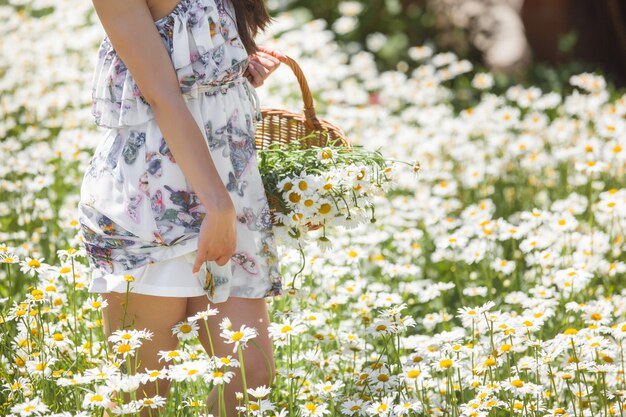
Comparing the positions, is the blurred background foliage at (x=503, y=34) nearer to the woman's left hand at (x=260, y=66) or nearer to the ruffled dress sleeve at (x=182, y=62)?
the woman's left hand at (x=260, y=66)

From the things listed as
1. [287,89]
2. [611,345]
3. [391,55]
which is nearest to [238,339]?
[611,345]

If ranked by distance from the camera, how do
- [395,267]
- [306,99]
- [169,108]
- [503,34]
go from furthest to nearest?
[503,34] < [395,267] < [306,99] < [169,108]

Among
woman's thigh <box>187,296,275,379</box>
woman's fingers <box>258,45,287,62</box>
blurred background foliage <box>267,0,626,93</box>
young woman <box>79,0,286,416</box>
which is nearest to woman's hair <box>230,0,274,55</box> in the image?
young woman <box>79,0,286,416</box>

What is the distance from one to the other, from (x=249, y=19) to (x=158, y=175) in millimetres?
514

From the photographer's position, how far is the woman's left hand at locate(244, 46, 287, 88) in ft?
7.80

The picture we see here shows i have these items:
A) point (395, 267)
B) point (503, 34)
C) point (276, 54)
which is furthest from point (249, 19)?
point (503, 34)

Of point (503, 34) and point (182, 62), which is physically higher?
point (503, 34)

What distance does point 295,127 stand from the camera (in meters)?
2.64

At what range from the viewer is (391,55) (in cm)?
628

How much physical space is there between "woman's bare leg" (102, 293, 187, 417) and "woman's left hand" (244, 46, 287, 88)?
0.64 m

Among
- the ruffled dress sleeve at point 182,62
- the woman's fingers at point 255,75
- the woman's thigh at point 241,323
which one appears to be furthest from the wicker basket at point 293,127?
the woman's thigh at point 241,323

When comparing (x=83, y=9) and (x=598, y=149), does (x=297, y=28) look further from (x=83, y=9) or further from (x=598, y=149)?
(x=598, y=149)

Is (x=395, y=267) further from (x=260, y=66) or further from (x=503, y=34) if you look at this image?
(x=503, y=34)

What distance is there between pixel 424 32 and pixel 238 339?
5030mm
